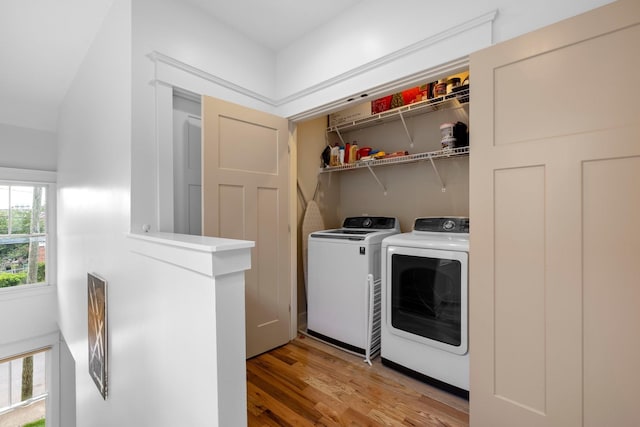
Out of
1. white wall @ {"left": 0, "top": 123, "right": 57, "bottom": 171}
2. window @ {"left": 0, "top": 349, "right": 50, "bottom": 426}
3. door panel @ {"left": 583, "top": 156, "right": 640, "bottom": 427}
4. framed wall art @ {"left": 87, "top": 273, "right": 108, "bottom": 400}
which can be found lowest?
window @ {"left": 0, "top": 349, "right": 50, "bottom": 426}

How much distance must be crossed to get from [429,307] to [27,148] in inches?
194

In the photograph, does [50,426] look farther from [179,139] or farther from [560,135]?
[560,135]

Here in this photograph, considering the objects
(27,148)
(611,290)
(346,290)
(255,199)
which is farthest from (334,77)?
(27,148)

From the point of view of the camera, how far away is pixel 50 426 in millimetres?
3859

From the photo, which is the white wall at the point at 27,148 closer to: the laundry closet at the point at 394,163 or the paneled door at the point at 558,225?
the laundry closet at the point at 394,163

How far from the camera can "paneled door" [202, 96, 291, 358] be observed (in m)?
1.98

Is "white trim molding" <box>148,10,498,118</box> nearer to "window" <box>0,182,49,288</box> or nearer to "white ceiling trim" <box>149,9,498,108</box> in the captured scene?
"white ceiling trim" <box>149,9,498,108</box>

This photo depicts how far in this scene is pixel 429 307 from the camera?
1.85 m

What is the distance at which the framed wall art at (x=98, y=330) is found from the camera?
1.89 metres

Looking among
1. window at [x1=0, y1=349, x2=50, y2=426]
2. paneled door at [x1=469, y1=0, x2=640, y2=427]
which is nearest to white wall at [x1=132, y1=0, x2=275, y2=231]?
paneled door at [x1=469, y1=0, x2=640, y2=427]

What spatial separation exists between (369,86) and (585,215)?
4.56 feet

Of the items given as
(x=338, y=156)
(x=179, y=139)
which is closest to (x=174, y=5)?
(x=179, y=139)

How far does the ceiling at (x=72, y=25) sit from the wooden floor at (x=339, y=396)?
8.61 ft

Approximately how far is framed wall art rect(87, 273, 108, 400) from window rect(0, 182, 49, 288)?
2.23 metres
